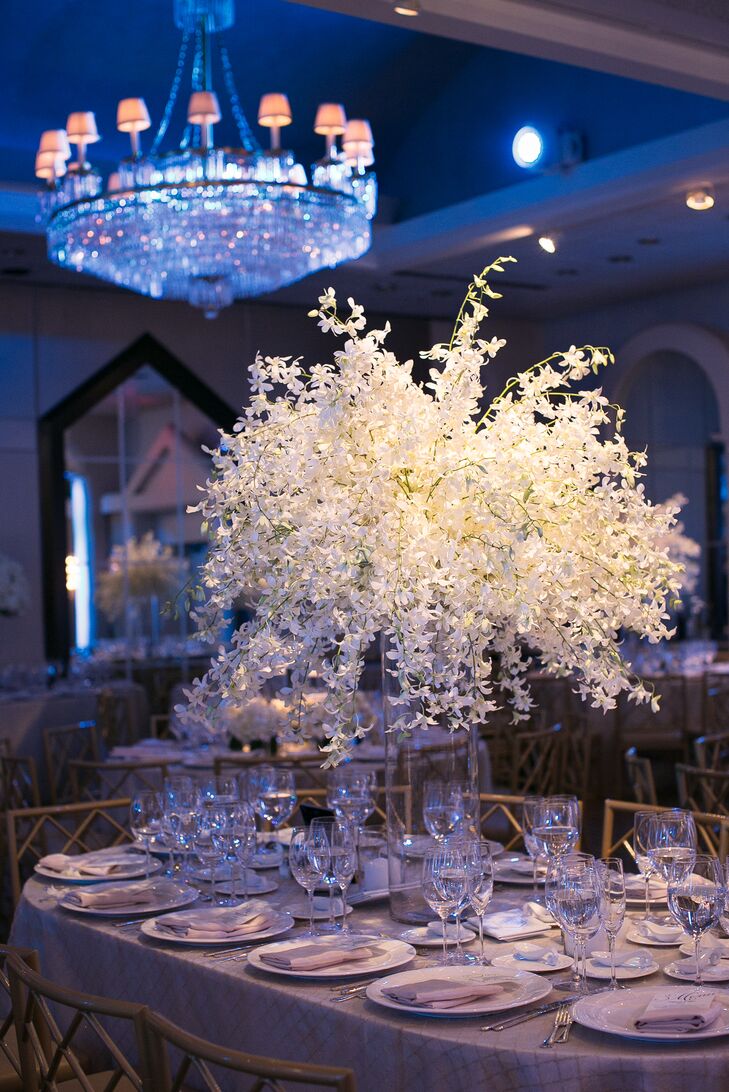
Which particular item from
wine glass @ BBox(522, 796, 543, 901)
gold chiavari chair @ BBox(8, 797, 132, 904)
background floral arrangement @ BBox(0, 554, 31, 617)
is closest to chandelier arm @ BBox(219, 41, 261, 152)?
background floral arrangement @ BBox(0, 554, 31, 617)

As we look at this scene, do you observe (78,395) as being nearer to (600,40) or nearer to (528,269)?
(528,269)

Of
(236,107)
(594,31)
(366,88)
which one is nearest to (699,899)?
(594,31)

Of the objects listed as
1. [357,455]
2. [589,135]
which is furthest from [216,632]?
[589,135]

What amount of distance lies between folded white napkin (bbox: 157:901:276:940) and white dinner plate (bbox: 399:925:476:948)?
0.32 meters

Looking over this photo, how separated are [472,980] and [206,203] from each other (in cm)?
510

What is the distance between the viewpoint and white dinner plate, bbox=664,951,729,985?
2.60 metres

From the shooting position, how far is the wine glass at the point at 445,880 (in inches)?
107

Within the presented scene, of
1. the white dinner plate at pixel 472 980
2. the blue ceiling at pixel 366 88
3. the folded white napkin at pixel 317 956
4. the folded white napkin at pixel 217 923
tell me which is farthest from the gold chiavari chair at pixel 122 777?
the blue ceiling at pixel 366 88

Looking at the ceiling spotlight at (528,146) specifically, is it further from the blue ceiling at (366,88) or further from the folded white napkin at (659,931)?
the folded white napkin at (659,931)

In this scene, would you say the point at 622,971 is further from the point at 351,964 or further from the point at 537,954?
the point at 351,964

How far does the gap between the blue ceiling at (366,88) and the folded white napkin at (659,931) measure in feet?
19.6

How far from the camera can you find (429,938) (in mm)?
2959

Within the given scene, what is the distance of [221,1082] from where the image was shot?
282 cm

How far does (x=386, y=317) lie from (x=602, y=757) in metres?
5.20
